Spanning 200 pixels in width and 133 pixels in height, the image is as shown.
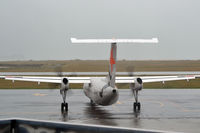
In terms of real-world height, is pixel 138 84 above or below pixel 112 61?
below

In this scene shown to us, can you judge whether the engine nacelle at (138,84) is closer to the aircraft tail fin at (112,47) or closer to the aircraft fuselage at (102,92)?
the aircraft fuselage at (102,92)

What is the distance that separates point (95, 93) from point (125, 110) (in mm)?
3848

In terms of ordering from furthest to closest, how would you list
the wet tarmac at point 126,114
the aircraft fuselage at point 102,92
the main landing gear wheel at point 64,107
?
the main landing gear wheel at point 64,107, the aircraft fuselage at point 102,92, the wet tarmac at point 126,114

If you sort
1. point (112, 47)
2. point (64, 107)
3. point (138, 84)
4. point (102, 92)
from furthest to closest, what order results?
point (64, 107) → point (138, 84) → point (112, 47) → point (102, 92)

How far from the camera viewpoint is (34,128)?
743cm

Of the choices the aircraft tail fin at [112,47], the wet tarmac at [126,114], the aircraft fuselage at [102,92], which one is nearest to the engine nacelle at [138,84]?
the wet tarmac at [126,114]

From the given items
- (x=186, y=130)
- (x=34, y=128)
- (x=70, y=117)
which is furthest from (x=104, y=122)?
(x=34, y=128)

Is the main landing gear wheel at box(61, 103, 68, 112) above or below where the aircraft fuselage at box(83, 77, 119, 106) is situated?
below

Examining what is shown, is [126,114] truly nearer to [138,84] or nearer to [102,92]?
[138,84]

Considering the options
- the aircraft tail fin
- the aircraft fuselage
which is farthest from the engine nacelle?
the aircraft tail fin

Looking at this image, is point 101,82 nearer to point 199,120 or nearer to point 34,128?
point 199,120

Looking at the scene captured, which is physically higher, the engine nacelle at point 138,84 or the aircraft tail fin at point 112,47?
the aircraft tail fin at point 112,47

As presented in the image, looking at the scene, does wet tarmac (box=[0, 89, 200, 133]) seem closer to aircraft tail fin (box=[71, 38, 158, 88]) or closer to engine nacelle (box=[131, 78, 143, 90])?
engine nacelle (box=[131, 78, 143, 90])

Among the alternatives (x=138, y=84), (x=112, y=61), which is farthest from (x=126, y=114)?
(x=112, y=61)
